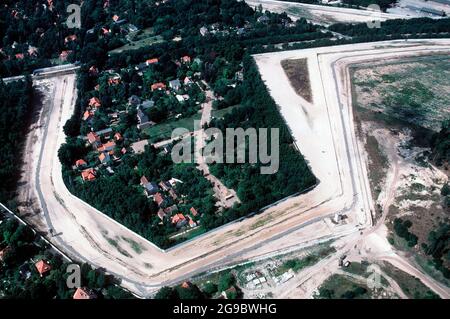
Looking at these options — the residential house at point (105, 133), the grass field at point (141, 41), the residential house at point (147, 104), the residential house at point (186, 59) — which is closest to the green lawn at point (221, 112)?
the residential house at point (147, 104)

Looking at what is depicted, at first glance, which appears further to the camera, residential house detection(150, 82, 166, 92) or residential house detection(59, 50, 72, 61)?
residential house detection(59, 50, 72, 61)

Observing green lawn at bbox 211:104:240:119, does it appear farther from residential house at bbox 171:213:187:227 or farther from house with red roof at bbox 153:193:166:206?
residential house at bbox 171:213:187:227

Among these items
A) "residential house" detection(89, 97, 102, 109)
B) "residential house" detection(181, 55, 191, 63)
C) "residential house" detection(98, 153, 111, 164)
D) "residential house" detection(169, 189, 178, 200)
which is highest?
"residential house" detection(181, 55, 191, 63)

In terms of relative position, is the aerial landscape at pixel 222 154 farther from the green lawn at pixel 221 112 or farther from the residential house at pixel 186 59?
the green lawn at pixel 221 112

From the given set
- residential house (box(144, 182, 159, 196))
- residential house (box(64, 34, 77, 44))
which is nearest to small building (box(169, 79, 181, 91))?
residential house (box(144, 182, 159, 196))

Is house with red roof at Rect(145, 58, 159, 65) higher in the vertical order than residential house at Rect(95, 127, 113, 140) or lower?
higher

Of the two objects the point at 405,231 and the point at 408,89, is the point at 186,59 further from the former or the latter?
the point at 405,231
